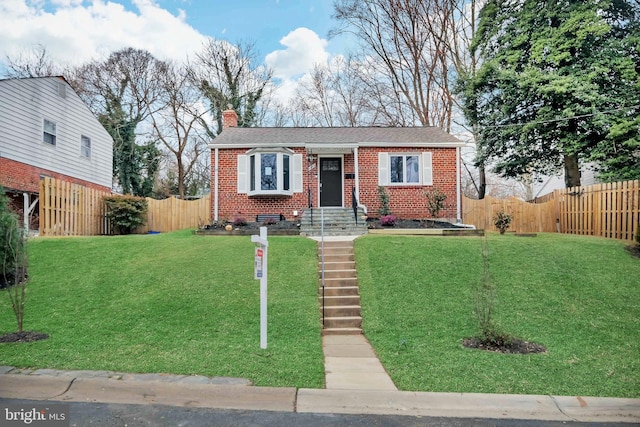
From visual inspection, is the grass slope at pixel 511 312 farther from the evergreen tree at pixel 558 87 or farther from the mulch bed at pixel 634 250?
the evergreen tree at pixel 558 87

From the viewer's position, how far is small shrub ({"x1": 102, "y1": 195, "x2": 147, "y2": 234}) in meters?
15.2

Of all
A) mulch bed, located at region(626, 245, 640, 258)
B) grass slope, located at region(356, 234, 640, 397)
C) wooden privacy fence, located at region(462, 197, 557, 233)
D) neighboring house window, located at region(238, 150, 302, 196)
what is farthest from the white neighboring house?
mulch bed, located at region(626, 245, 640, 258)

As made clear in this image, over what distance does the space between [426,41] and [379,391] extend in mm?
25768

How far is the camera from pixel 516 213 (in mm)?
17531

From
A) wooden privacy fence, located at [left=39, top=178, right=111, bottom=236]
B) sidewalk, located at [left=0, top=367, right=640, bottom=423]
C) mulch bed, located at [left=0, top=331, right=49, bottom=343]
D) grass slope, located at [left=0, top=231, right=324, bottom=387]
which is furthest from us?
wooden privacy fence, located at [left=39, top=178, right=111, bottom=236]

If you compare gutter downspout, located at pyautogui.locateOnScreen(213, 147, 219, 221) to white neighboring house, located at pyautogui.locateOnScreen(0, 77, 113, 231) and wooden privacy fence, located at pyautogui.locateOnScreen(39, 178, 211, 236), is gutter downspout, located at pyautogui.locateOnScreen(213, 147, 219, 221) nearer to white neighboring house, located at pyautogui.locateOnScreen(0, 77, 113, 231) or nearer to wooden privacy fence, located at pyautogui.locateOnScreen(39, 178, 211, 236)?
wooden privacy fence, located at pyautogui.locateOnScreen(39, 178, 211, 236)

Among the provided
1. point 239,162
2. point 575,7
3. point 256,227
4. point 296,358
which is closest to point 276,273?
point 296,358

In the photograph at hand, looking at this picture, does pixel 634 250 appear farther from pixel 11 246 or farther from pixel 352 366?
pixel 11 246

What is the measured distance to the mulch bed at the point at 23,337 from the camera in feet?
18.6

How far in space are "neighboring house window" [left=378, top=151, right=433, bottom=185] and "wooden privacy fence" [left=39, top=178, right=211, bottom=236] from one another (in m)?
7.26

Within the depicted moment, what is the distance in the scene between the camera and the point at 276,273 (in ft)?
29.1

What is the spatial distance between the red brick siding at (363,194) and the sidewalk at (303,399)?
480 inches

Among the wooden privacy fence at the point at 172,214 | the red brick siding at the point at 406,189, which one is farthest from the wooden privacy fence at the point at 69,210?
the red brick siding at the point at 406,189

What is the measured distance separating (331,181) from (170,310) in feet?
36.5
